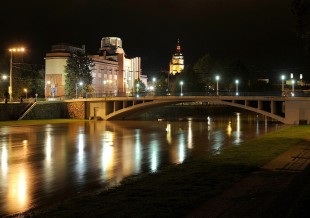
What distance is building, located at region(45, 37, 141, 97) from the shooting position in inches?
4359

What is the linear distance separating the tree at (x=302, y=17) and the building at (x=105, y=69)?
7529cm

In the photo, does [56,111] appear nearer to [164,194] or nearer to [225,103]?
[225,103]

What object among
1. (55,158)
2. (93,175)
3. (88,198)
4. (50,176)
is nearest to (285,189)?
(88,198)

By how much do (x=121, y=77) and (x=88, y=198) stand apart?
12560 cm

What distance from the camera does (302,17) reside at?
29016 millimetres

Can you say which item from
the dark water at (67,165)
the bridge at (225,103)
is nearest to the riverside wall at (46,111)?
the bridge at (225,103)

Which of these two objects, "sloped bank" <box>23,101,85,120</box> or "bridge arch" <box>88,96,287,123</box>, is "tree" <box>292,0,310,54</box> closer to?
"bridge arch" <box>88,96,287,123</box>

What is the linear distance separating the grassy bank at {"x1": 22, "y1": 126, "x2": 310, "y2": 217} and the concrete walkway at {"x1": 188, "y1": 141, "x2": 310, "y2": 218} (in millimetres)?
443

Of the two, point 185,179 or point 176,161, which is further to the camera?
point 176,161

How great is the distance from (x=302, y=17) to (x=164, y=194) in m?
19.5

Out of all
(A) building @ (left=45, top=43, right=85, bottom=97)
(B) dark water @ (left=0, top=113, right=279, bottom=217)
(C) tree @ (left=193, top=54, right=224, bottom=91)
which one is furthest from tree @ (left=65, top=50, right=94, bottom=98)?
(B) dark water @ (left=0, top=113, right=279, bottom=217)

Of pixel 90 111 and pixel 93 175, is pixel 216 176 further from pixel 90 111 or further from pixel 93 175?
pixel 90 111

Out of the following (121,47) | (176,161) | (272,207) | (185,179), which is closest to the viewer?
(272,207)

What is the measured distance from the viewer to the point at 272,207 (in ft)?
38.5
